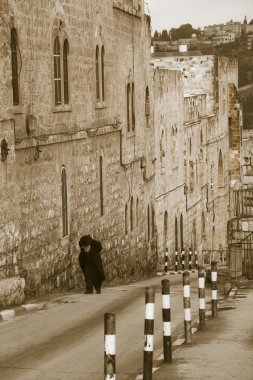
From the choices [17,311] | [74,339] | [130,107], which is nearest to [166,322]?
[74,339]

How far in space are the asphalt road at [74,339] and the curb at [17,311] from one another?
18 cm

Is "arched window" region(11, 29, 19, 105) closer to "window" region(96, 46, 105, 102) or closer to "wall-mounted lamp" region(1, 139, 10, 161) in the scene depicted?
"wall-mounted lamp" region(1, 139, 10, 161)

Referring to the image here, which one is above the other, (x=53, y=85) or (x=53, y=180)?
(x=53, y=85)

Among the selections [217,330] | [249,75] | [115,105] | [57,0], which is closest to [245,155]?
[115,105]

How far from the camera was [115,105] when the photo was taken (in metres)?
29.0

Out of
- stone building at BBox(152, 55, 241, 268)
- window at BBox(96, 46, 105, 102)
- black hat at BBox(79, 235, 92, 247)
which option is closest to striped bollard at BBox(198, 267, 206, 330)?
black hat at BBox(79, 235, 92, 247)

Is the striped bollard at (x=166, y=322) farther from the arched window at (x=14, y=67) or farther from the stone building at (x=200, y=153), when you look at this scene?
the stone building at (x=200, y=153)

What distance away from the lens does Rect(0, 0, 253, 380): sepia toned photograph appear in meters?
12.9

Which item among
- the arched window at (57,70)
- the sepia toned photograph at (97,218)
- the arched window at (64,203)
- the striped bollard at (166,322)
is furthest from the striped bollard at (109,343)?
the arched window at (57,70)

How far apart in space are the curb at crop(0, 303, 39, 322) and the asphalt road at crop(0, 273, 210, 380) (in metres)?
0.18

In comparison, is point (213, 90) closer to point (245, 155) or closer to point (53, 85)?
point (245, 155)

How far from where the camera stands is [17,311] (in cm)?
1731

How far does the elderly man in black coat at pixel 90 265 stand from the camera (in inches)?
853

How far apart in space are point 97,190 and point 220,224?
3209cm
